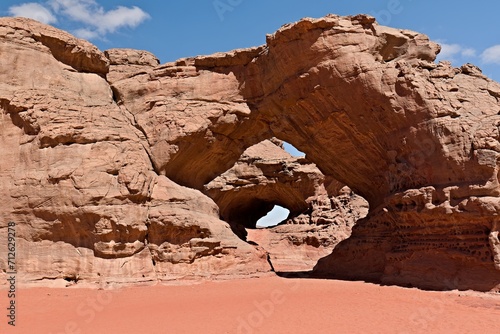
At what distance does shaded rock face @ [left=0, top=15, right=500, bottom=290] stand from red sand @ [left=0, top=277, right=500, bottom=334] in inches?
69.7

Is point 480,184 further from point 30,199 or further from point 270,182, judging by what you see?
point 270,182

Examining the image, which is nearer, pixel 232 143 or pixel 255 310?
pixel 255 310

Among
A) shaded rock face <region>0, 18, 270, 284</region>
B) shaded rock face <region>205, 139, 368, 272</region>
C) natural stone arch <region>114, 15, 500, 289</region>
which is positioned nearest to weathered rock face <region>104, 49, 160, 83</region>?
natural stone arch <region>114, 15, 500, 289</region>

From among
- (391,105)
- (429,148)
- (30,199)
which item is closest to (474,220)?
(429,148)

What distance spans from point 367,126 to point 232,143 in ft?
19.8

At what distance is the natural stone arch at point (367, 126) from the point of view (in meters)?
12.3

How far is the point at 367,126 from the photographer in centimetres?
1533

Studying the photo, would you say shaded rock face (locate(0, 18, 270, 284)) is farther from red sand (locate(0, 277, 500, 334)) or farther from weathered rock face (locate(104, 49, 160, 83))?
weathered rock face (locate(104, 49, 160, 83))

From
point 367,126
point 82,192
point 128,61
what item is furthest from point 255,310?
point 128,61

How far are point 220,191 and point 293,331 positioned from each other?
21.5 m

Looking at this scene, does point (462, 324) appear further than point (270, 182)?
No

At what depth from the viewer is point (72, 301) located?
35.9 feet

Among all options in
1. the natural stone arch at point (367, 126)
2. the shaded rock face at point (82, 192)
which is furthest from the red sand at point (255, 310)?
the natural stone arch at point (367, 126)

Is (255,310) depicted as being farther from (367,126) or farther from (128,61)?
(128,61)
